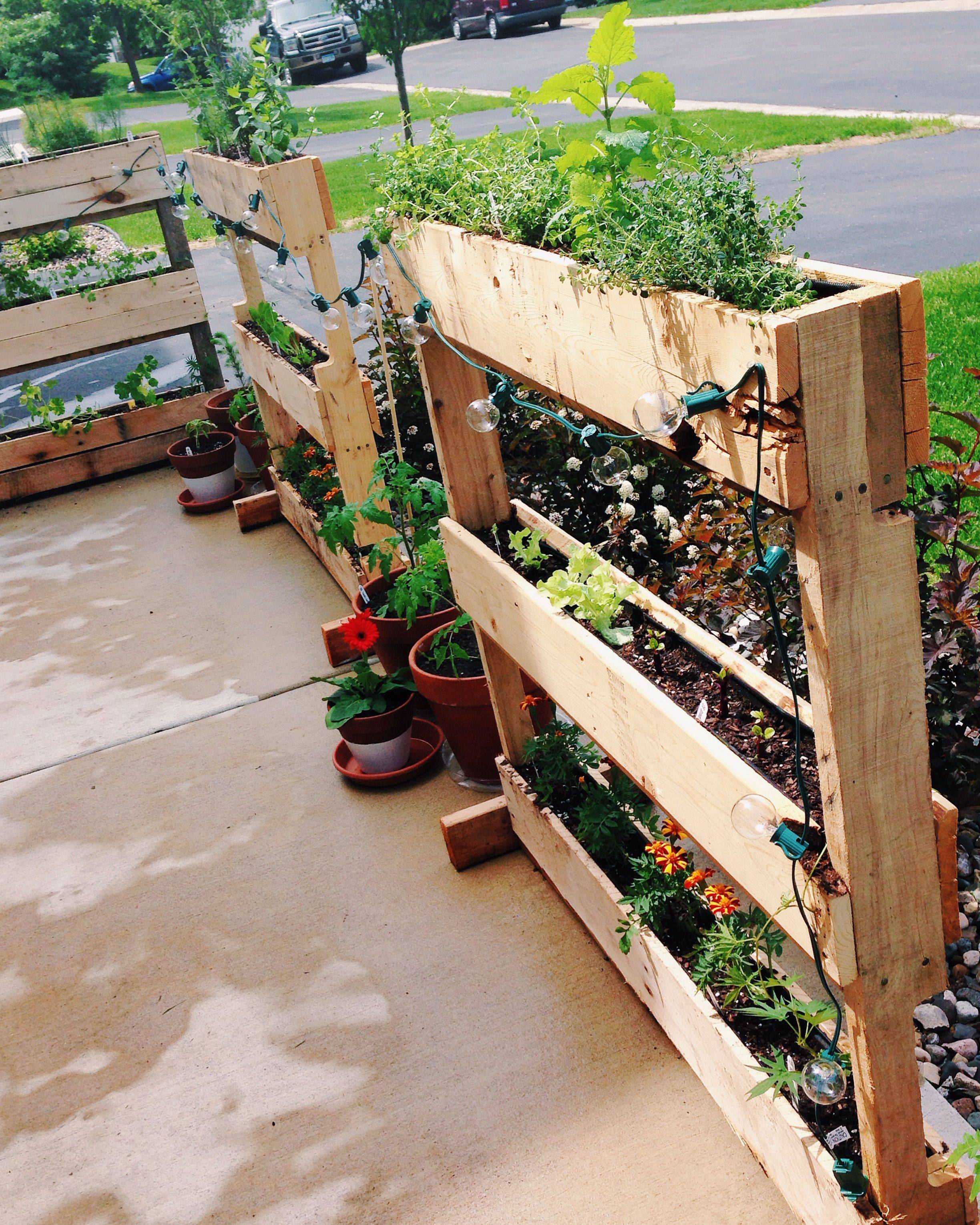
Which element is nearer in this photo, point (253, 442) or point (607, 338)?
point (607, 338)

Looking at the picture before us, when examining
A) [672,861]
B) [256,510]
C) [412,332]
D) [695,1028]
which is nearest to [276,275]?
[256,510]

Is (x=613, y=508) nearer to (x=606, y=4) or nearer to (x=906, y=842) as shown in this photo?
(x=906, y=842)

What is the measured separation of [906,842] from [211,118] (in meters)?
3.91

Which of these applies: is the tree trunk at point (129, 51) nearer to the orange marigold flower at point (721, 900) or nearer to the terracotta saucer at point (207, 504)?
the terracotta saucer at point (207, 504)

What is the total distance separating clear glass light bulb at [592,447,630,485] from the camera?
1.59m

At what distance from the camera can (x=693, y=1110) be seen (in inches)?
83.2

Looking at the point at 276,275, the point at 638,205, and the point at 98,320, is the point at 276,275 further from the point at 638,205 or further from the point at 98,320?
the point at 638,205

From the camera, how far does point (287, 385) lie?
410 centimetres

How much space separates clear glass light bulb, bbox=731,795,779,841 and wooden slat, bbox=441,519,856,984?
3cm

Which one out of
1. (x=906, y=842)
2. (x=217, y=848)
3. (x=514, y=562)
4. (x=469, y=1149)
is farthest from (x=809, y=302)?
(x=217, y=848)

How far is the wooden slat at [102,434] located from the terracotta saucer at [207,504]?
640 millimetres

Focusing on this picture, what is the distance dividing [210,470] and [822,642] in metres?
4.46

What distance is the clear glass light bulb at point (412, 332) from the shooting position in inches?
90.0

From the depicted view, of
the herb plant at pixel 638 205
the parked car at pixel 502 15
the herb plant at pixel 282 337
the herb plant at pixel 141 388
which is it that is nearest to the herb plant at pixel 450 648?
the herb plant at pixel 638 205
